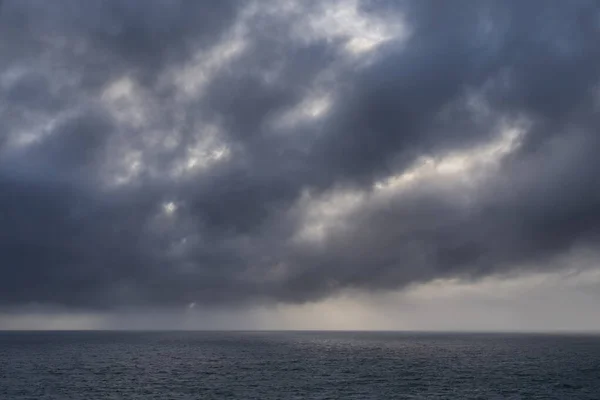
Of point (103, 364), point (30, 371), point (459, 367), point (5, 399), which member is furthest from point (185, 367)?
point (459, 367)

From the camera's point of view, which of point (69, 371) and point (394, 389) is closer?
point (394, 389)

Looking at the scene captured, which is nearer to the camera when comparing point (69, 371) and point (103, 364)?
point (69, 371)

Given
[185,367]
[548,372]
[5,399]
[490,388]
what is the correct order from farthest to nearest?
[185,367]
[548,372]
[490,388]
[5,399]

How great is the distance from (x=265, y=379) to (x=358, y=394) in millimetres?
27237

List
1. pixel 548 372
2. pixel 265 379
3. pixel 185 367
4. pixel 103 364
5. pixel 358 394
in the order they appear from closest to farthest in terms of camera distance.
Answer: pixel 358 394, pixel 265 379, pixel 548 372, pixel 185 367, pixel 103 364

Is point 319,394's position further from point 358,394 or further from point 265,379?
A: point 265,379

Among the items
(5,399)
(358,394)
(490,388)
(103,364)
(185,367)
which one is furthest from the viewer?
(103,364)

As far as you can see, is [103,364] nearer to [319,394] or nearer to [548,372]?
[319,394]

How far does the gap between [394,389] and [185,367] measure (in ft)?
211

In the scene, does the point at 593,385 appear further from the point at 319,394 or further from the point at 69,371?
the point at 69,371

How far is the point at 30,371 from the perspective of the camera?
416 feet

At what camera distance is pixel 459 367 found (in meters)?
135

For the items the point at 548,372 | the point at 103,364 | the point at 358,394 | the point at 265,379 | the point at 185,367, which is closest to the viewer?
the point at 358,394

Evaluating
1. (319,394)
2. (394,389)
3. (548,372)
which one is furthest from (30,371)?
(548,372)
